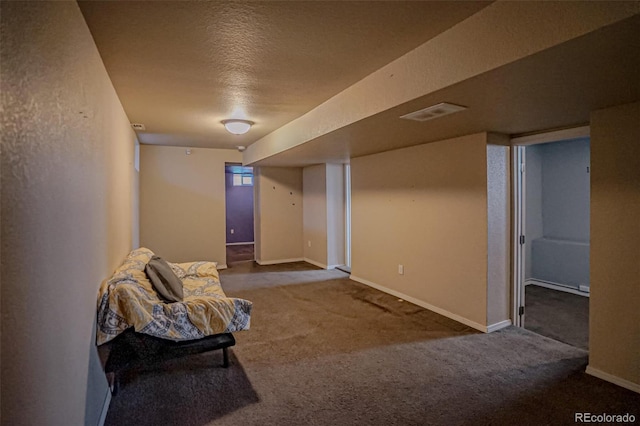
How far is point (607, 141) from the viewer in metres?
2.51

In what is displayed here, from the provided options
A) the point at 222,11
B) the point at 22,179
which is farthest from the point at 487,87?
the point at 22,179

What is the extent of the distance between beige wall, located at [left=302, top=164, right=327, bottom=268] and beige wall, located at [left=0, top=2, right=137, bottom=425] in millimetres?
4661

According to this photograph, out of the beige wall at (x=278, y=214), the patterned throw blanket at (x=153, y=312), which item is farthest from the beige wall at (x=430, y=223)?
the patterned throw blanket at (x=153, y=312)

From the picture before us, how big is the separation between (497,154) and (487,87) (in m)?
1.68

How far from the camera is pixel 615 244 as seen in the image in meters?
2.48

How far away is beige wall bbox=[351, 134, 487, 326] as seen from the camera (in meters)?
3.54

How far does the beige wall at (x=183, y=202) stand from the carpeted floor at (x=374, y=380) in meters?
3.08

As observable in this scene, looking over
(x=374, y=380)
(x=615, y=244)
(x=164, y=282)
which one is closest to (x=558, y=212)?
(x=615, y=244)

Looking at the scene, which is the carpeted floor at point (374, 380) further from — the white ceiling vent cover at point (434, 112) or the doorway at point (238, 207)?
the doorway at point (238, 207)

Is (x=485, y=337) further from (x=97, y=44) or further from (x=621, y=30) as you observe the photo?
(x=97, y=44)

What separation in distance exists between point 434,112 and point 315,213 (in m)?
4.48

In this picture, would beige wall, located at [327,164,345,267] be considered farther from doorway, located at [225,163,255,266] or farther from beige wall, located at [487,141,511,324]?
doorway, located at [225,163,255,266]

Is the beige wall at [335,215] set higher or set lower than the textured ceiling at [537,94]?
lower

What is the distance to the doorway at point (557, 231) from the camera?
4375mm
